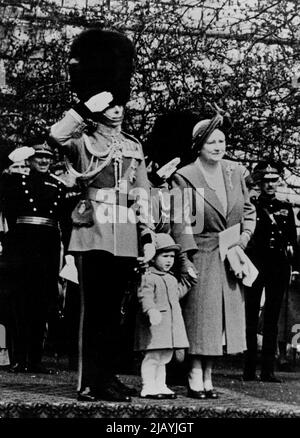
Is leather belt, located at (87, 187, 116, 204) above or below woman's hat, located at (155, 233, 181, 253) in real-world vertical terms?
above

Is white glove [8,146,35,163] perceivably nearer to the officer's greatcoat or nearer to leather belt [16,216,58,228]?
leather belt [16,216,58,228]

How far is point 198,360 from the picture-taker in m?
5.80

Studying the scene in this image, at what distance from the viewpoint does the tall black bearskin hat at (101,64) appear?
5.79 m

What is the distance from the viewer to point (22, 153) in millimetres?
6445

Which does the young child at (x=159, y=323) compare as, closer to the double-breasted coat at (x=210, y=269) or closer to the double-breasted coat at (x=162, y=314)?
the double-breasted coat at (x=162, y=314)

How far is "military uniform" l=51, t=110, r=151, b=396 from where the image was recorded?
5.35 m

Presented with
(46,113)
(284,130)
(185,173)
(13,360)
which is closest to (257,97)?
(284,130)

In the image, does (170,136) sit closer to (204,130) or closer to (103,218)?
(204,130)

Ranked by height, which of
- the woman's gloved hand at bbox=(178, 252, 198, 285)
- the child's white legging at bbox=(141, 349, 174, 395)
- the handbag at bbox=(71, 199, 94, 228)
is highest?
the handbag at bbox=(71, 199, 94, 228)

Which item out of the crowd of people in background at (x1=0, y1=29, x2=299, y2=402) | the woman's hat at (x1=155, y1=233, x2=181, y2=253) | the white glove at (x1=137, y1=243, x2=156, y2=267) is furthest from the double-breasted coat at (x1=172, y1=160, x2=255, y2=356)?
the white glove at (x1=137, y1=243, x2=156, y2=267)

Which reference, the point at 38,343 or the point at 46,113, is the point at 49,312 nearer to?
the point at 38,343

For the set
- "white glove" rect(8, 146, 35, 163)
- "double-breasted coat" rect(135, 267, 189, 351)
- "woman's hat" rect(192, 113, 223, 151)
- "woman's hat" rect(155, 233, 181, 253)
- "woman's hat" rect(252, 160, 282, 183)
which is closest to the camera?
"double-breasted coat" rect(135, 267, 189, 351)

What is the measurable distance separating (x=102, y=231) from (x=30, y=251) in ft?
4.04

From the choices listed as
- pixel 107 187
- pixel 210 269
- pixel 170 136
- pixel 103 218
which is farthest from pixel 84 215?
pixel 170 136
